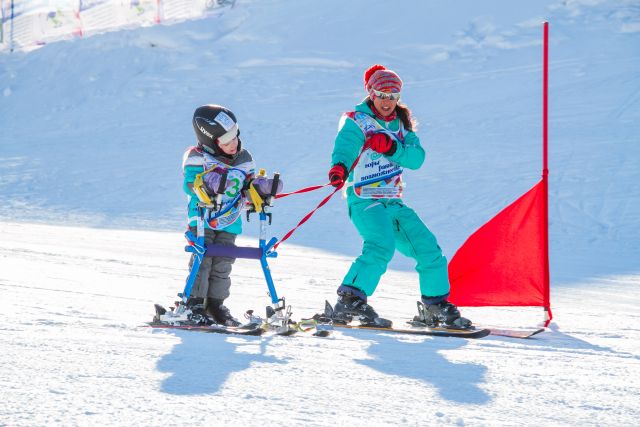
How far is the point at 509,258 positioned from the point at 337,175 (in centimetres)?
141

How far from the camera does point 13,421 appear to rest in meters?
2.40

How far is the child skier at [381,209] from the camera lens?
16.3ft

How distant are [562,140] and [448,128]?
7.08ft

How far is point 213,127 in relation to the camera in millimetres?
4695

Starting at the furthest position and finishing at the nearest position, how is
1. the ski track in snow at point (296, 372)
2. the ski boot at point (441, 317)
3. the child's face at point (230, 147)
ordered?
the ski boot at point (441, 317)
the child's face at point (230, 147)
the ski track in snow at point (296, 372)

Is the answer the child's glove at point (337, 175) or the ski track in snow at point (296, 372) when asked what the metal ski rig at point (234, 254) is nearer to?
the ski track in snow at point (296, 372)

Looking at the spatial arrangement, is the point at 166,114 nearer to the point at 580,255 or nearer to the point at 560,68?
the point at 560,68

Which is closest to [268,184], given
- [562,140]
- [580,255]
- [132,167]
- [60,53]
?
[580,255]

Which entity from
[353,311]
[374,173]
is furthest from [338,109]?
[353,311]

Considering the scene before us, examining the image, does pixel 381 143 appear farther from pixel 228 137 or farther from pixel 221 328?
pixel 221 328

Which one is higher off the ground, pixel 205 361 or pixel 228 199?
pixel 228 199

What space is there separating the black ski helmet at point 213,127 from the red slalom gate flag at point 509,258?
67.1 inches

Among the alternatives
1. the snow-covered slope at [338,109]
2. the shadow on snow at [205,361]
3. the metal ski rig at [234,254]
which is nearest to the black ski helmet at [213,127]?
the metal ski rig at [234,254]

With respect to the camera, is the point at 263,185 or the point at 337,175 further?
the point at 337,175
